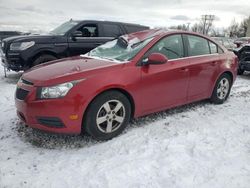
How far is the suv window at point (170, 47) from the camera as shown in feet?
14.4

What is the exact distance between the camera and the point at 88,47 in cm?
792

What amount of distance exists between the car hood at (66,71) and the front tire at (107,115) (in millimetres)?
375

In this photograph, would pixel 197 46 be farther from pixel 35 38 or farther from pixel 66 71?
pixel 35 38

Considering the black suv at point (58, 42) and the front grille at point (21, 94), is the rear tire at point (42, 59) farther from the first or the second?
the front grille at point (21, 94)

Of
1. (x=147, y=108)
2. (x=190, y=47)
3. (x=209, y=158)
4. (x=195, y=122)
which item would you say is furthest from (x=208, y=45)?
(x=209, y=158)

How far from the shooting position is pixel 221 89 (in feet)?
18.5

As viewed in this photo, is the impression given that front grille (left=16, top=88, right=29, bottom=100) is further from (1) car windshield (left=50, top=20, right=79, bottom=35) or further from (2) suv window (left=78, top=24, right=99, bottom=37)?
(2) suv window (left=78, top=24, right=99, bottom=37)

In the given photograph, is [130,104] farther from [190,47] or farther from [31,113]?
[190,47]

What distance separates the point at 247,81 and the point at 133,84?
5.91 m

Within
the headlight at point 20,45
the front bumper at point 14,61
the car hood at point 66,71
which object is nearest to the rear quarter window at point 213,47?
the car hood at point 66,71

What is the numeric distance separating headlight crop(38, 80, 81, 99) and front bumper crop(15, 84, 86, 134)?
57 mm

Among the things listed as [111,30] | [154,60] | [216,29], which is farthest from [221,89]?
[216,29]

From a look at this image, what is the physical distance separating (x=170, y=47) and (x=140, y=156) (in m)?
2.04

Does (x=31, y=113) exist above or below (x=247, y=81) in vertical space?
above
